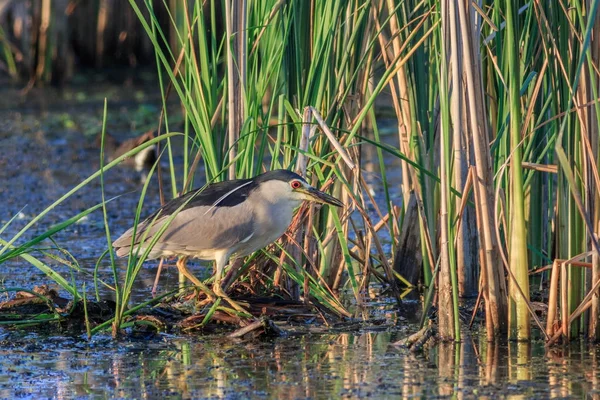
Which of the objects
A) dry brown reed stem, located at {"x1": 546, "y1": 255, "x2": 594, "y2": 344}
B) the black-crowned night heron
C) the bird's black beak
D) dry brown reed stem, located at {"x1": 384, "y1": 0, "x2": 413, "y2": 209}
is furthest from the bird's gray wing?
dry brown reed stem, located at {"x1": 546, "y1": 255, "x2": 594, "y2": 344}

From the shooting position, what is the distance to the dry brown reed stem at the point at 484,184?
4.28 metres

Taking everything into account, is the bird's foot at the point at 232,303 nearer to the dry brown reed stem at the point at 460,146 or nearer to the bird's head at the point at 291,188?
the bird's head at the point at 291,188

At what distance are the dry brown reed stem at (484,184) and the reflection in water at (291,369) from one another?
0.59ft

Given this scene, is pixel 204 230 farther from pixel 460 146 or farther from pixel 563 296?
pixel 563 296

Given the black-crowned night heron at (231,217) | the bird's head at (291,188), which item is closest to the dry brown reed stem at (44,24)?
the black-crowned night heron at (231,217)

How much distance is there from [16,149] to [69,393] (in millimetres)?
7535

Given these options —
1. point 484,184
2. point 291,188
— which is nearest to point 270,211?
point 291,188

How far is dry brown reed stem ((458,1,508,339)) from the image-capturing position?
4.28 meters

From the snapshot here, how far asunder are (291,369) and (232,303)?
70 cm

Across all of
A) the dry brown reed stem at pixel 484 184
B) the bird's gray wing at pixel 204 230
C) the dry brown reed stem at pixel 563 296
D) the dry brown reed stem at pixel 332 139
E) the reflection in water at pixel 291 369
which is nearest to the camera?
the reflection in water at pixel 291 369

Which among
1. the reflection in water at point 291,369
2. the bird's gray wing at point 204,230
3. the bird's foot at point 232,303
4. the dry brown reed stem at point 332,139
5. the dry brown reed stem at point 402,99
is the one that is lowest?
the reflection in water at point 291,369

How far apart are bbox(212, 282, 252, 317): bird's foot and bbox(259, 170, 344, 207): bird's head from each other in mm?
511

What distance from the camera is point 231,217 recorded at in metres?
5.11

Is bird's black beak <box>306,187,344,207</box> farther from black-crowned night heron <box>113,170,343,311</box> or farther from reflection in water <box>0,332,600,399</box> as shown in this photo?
reflection in water <box>0,332,600,399</box>
